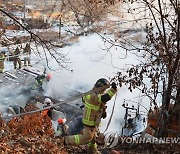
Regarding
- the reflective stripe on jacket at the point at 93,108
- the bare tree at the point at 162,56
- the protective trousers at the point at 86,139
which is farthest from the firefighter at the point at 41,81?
the reflective stripe on jacket at the point at 93,108

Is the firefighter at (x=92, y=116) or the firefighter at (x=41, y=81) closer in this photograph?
the firefighter at (x=92, y=116)

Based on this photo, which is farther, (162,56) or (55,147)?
(162,56)

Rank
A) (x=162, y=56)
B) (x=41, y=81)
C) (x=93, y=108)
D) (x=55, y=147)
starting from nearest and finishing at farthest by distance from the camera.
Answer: (x=93, y=108)
(x=55, y=147)
(x=162, y=56)
(x=41, y=81)

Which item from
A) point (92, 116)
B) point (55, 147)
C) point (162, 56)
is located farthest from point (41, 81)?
point (92, 116)

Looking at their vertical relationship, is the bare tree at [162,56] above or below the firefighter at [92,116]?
above

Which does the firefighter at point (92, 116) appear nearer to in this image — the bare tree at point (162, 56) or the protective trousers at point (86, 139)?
the protective trousers at point (86, 139)

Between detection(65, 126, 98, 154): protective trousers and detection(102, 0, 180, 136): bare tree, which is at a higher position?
detection(102, 0, 180, 136): bare tree

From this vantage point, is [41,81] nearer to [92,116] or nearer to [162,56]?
[162,56]

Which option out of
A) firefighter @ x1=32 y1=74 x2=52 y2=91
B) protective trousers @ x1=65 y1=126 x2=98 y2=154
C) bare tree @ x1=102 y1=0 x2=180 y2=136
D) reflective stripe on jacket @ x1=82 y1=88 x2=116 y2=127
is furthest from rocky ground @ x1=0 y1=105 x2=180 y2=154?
→ firefighter @ x1=32 y1=74 x2=52 y2=91

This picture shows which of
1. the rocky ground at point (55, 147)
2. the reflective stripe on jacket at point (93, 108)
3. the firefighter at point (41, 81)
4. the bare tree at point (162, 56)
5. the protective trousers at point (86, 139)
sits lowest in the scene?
the firefighter at point (41, 81)

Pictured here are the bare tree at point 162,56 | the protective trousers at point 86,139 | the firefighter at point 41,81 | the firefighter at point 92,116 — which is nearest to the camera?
the firefighter at point 92,116

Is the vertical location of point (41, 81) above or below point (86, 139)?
below

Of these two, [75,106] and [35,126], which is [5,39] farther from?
[75,106]

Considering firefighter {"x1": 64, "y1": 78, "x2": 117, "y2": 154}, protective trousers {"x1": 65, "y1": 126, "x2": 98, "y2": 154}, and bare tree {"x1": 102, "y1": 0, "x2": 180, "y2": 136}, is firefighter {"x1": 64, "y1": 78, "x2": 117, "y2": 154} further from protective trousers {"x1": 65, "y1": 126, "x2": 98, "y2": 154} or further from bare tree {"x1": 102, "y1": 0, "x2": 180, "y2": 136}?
bare tree {"x1": 102, "y1": 0, "x2": 180, "y2": 136}
